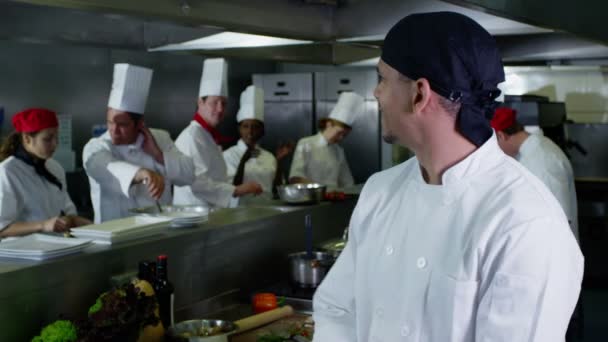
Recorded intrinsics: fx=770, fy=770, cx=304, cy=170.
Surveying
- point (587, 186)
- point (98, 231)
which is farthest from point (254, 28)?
point (587, 186)

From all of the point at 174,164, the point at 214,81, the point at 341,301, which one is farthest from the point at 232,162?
the point at 341,301

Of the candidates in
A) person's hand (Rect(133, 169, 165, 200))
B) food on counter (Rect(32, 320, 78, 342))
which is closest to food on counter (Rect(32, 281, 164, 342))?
food on counter (Rect(32, 320, 78, 342))

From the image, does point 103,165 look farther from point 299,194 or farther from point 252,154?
point 252,154

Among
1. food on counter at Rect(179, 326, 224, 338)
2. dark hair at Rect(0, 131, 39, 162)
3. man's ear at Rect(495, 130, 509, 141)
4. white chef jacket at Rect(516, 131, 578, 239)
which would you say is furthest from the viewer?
man's ear at Rect(495, 130, 509, 141)

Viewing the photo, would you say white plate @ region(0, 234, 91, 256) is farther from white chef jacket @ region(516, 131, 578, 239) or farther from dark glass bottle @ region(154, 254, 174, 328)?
white chef jacket @ region(516, 131, 578, 239)

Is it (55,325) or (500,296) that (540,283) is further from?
(55,325)

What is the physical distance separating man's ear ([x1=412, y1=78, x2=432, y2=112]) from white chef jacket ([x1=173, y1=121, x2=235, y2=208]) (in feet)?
10.9

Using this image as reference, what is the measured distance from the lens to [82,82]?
19.7ft

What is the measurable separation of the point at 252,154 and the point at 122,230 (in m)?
3.74

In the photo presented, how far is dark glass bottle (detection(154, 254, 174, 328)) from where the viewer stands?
2535 millimetres

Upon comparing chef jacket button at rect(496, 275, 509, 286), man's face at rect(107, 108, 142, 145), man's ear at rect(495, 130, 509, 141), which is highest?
man's face at rect(107, 108, 142, 145)

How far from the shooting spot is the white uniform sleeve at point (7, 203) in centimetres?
395

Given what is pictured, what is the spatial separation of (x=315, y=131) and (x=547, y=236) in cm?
707

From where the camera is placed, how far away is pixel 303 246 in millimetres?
3754
